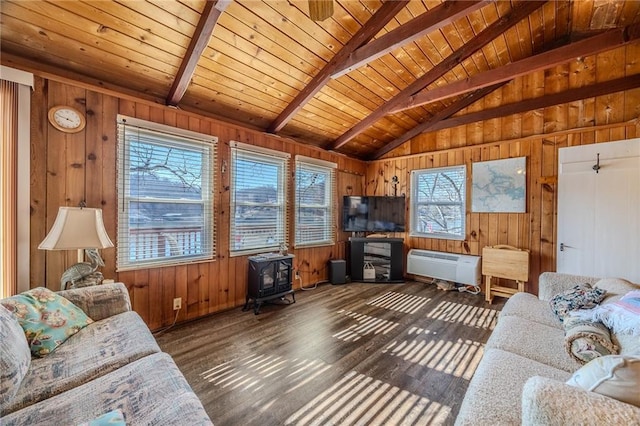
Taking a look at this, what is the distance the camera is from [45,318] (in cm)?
152

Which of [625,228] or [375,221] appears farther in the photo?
[375,221]

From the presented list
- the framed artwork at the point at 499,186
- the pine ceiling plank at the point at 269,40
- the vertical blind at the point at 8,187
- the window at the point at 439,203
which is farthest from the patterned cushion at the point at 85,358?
the framed artwork at the point at 499,186

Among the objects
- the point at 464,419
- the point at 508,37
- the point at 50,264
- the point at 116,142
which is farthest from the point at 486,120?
the point at 50,264

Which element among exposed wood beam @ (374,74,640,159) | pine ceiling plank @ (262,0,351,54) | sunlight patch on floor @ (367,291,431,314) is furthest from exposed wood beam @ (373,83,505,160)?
sunlight patch on floor @ (367,291,431,314)

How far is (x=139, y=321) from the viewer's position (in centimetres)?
181

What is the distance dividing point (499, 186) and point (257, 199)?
367 centimetres

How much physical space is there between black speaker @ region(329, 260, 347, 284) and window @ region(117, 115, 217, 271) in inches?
84.0

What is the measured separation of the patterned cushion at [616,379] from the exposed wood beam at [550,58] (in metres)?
3.12

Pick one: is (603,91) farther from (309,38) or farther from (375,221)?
(309,38)

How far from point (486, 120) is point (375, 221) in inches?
95.9

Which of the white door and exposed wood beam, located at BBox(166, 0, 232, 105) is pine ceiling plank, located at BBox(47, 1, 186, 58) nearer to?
exposed wood beam, located at BBox(166, 0, 232, 105)

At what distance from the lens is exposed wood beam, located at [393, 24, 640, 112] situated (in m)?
2.51

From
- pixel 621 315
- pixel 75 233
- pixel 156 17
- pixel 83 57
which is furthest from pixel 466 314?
pixel 83 57

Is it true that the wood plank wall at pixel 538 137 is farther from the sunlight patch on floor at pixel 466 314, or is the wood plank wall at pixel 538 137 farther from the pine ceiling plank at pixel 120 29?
the pine ceiling plank at pixel 120 29
